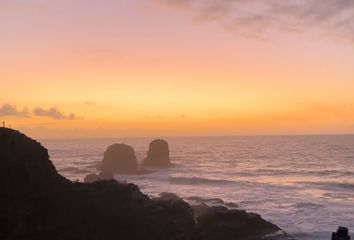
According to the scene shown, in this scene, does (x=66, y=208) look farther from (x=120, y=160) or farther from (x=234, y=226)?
(x=120, y=160)

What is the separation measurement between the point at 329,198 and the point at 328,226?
70.8 feet

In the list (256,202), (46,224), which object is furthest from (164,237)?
(256,202)

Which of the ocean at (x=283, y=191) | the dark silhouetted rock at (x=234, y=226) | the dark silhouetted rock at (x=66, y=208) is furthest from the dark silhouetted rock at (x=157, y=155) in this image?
the dark silhouetted rock at (x=66, y=208)

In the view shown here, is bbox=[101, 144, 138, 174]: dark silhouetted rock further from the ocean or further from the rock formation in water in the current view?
the rock formation in water

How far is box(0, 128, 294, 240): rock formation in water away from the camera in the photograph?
82.2ft

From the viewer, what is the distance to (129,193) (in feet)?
95.5

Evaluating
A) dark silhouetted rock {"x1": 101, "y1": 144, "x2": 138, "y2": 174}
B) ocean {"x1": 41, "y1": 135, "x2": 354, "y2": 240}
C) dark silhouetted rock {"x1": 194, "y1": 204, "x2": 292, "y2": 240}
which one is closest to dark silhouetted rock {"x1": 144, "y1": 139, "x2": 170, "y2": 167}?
ocean {"x1": 41, "y1": 135, "x2": 354, "y2": 240}

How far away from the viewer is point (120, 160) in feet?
342

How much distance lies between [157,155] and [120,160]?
54.9 feet

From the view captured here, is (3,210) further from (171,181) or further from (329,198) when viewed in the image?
(171,181)

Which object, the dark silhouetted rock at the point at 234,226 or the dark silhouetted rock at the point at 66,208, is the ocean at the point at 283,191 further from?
the dark silhouetted rock at the point at 66,208

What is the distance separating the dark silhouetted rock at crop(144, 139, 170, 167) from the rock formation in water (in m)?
87.8

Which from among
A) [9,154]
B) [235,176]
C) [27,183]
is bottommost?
[235,176]

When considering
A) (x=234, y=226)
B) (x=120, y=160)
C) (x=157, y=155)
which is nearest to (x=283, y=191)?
(x=234, y=226)
